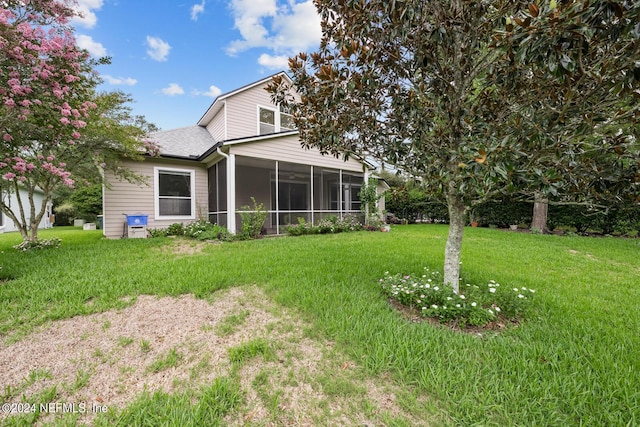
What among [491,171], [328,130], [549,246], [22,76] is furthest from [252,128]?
[549,246]

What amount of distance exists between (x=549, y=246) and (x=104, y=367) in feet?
33.6

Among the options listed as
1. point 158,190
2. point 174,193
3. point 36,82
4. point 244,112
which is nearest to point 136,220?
point 158,190

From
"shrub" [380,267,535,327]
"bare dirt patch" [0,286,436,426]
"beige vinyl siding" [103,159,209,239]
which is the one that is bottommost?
"bare dirt patch" [0,286,436,426]

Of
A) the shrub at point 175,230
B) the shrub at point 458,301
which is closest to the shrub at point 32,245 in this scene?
the shrub at point 175,230

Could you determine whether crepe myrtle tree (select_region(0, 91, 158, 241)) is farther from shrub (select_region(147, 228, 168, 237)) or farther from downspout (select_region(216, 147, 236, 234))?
downspout (select_region(216, 147, 236, 234))

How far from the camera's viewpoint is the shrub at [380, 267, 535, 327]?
2793 millimetres

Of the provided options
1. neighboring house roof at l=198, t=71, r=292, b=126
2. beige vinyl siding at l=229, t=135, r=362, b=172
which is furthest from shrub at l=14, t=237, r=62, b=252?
neighboring house roof at l=198, t=71, r=292, b=126

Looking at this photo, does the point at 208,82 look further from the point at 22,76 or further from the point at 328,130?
the point at 328,130

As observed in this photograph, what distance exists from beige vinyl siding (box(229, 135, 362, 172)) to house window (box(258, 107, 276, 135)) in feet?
7.96

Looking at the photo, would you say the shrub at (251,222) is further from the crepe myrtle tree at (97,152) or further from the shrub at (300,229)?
the crepe myrtle tree at (97,152)

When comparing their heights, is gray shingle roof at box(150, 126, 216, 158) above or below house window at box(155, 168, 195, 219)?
above

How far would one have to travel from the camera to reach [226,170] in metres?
8.73

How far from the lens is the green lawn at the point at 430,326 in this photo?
177cm

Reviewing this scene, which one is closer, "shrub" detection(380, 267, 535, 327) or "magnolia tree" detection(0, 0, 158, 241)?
"shrub" detection(380, 267, 535, 327)
